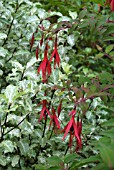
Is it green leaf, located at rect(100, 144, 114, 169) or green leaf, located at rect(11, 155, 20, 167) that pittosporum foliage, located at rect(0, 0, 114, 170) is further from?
green leaf, located at rect(100, 144, 114, 169)

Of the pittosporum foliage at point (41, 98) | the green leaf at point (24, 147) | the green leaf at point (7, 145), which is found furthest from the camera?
the green leaf at point (24, 147)

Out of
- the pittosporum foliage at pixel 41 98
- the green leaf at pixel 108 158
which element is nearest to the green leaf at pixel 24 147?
the pittosporum foliage at pixel 41 98

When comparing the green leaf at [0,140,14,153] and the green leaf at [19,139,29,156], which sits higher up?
the green leaf at [0,140,14,153]

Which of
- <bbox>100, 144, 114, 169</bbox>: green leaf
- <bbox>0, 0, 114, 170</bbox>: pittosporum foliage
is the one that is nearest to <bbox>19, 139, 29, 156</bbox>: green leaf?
<bbox>0, 0, 114, 170</bbox>: pittosporum foliage

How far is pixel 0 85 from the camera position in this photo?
227 centimetres

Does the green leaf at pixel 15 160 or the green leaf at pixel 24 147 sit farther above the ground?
the green leaf at pixel 24 147

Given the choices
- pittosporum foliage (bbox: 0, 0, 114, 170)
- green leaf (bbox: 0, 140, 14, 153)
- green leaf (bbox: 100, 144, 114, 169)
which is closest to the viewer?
green leaf (bbox: 100, 144, 114, 169)

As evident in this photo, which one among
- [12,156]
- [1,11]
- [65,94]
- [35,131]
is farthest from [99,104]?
[1,11]

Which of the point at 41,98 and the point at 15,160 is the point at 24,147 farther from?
the point at 41,98

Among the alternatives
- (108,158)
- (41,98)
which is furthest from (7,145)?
(108,158)

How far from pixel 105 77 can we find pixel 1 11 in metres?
1.08

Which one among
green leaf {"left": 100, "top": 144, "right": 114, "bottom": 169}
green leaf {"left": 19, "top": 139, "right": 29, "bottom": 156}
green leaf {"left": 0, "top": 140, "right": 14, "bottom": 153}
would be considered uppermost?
green leaf {"left": 100, "top": 144, "right": 114, "bottom": 169}

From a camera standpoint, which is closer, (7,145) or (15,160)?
(7,145)

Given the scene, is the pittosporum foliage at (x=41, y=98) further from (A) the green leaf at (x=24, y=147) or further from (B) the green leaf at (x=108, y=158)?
(B) the green leaf at (x=108, y=158)
